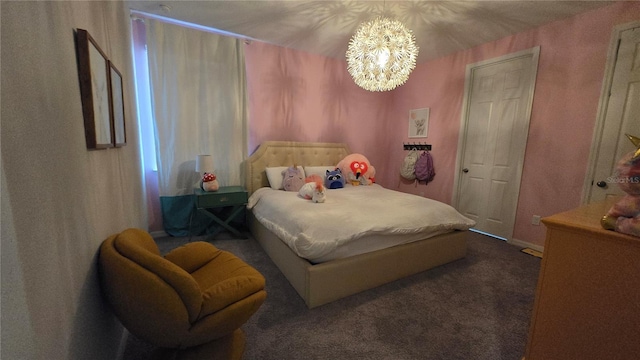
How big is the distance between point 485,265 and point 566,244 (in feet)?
5.37

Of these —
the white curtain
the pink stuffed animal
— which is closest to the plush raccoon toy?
the pink stuffed animal

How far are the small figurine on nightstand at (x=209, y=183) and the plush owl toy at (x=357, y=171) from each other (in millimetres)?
1778

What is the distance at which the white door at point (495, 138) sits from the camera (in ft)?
9.54

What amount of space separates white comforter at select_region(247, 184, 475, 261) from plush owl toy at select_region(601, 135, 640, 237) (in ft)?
4.04

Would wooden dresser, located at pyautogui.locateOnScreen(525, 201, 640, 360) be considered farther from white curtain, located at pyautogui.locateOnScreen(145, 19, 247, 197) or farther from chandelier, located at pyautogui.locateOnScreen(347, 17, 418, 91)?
white curtain, located at pyautogui.locateOnScreen(145, 19, 247, 197)

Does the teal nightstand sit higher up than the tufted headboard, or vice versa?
the tufted headboard

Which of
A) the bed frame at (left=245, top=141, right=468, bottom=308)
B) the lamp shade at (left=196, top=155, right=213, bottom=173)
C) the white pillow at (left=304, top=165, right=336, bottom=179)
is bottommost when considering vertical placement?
the bed frame at (left=245, top=141, right=468, bottom=308)

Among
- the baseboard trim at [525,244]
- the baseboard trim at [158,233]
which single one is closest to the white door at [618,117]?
the baseboard trim at [525,244]

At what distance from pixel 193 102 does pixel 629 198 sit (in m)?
3.60

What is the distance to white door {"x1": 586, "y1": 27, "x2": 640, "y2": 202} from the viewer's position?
2.16 m

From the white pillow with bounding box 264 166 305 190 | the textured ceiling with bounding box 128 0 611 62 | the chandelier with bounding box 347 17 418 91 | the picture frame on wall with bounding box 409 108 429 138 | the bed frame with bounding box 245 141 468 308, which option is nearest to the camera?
the bed frame with bounding box 245 141 468 308

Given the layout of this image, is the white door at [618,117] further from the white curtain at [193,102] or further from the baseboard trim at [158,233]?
the baseboard trim at [158,233]

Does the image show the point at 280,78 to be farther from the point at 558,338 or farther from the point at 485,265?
the point at 558,338

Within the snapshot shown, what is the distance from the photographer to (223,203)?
288 cm
